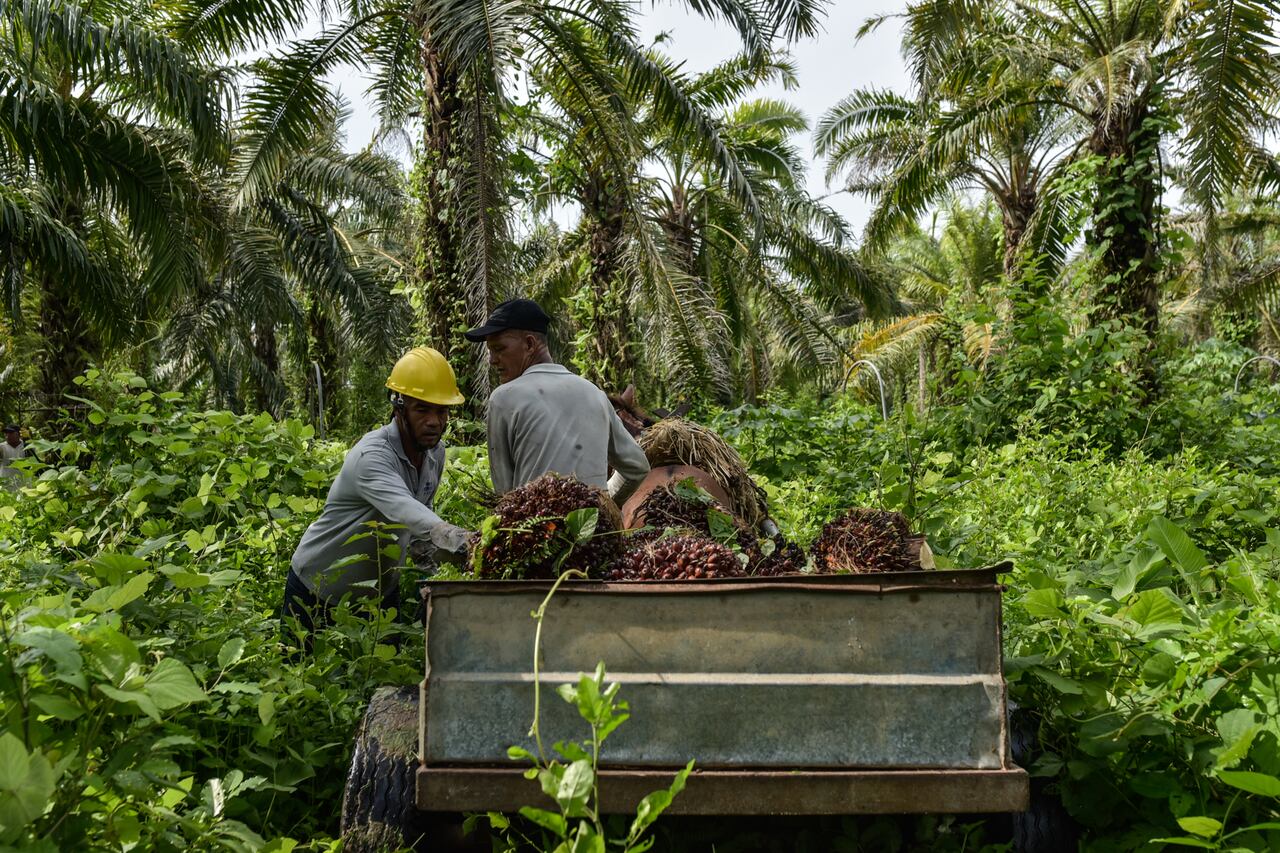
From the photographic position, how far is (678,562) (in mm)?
2625

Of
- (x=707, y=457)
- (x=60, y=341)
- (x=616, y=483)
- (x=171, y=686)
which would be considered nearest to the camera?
(x=171, y=686)

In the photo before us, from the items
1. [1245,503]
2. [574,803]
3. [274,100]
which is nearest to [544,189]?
[274,100]

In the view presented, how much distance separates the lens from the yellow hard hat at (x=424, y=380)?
395cm

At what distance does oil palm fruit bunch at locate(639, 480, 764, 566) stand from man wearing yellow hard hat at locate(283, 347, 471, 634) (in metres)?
0.88

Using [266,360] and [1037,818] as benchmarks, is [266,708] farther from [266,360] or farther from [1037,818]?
[266,360]

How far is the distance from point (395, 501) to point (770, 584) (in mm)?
1844

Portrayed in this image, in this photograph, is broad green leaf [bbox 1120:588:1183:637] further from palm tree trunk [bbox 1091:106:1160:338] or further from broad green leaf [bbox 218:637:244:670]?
palm tree trunk [bbox 1091:106:1160:338]

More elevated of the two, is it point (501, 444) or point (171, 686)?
point (501, 444)

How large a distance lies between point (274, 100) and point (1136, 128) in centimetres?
835

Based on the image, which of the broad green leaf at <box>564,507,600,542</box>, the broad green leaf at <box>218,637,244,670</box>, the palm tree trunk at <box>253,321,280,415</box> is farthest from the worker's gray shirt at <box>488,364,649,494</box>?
the palm tree trunk at <box>253,321,280,415</box>

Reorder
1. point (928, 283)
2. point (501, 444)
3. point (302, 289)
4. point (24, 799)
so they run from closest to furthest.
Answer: point (24, 799) < point (501, 444) < point (302, 289) < point (928, 283)

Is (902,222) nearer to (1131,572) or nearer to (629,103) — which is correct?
(629,103)

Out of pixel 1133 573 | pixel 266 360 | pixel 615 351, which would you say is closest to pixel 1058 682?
pixel 1133 573

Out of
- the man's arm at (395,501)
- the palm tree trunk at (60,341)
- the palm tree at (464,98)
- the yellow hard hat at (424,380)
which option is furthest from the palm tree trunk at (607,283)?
the man's arm at (395,501)
